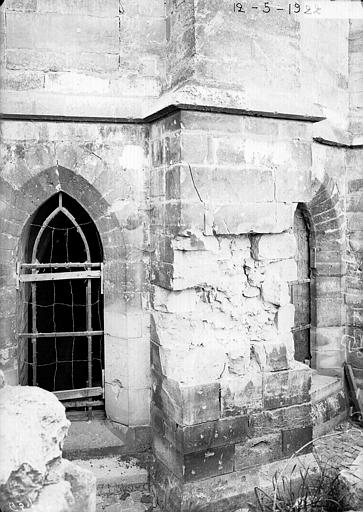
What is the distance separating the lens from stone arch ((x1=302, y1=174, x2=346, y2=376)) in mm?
6273

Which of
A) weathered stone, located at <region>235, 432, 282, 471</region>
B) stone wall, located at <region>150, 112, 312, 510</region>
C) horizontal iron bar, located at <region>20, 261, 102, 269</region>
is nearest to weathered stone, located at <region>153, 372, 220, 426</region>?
stone wall, located at <region>150, 112, 312, 510</region>

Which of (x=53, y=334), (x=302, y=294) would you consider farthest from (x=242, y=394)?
(x=302, y=294)

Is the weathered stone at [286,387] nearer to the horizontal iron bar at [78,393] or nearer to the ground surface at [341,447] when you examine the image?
the ground surface at [341,447]

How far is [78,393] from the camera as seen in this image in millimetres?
4930

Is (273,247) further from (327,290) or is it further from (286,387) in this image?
(327,290)

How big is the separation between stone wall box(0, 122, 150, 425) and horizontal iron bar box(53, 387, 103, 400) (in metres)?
0.11

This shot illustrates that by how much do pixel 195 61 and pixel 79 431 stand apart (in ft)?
11.0

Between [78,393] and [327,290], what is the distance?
3157mm

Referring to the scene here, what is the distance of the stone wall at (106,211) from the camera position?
4.57 meters

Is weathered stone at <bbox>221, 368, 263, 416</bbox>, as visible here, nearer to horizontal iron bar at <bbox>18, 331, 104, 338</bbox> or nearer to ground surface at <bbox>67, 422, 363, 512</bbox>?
ground surface at <bbox>67, 422, 363, 512</bbox>

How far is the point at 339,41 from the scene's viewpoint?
245 inches

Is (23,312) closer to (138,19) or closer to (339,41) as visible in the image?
(138,19)

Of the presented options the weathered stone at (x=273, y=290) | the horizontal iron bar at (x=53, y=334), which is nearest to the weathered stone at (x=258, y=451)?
the weathered stone at (x=273, y=290)

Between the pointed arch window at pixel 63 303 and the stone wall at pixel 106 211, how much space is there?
6.5 inches
